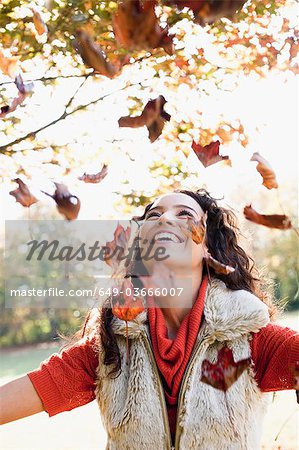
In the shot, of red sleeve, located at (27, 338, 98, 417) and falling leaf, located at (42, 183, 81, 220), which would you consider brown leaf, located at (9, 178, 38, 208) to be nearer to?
falling leaf, located at (42, 183, 81, 220)

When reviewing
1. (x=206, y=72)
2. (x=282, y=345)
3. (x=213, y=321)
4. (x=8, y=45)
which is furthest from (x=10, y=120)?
(x=282, y=345)

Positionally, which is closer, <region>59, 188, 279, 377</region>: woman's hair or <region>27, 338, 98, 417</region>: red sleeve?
<region>27, 338, 98, 417</region>: red sleeve

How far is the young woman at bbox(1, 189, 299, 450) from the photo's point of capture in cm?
150

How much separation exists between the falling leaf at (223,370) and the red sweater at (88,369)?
0.21ft

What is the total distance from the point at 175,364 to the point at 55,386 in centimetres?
31

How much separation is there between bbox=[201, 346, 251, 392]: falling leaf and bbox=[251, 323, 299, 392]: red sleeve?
0.06m

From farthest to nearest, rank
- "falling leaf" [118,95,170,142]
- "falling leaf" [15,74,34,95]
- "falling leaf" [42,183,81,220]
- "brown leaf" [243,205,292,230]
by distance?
"falling leaf" [15,74,34,95] → "falling leaf" [118,95,170,142] → "falling leaf" [42,183,81,220] → "brown leaf" [243,205,292,230]

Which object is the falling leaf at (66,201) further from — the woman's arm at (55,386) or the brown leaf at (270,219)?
the woman's arm at (55,386)

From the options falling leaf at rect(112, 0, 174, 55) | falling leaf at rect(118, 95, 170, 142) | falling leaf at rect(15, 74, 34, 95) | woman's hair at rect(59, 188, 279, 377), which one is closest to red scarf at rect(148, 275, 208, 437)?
woman's hair at rect(59, 188, 279, 377)

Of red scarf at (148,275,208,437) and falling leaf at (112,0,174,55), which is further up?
falling leaf at (112,0,174,55)

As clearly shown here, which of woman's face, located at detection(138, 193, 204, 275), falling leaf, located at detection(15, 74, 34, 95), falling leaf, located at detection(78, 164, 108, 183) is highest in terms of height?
falling leaf, located at detection(15, 74, 34, 95)

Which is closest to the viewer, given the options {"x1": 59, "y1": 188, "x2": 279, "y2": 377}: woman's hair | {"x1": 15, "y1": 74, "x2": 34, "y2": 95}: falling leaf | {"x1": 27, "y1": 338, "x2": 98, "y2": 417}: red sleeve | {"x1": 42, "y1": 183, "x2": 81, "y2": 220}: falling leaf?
{"x1": 42, "y1": 183, "x2": 81, "y2": 220}: falling leaf

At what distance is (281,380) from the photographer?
4.92 feet

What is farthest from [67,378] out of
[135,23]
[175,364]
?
[135,23]
